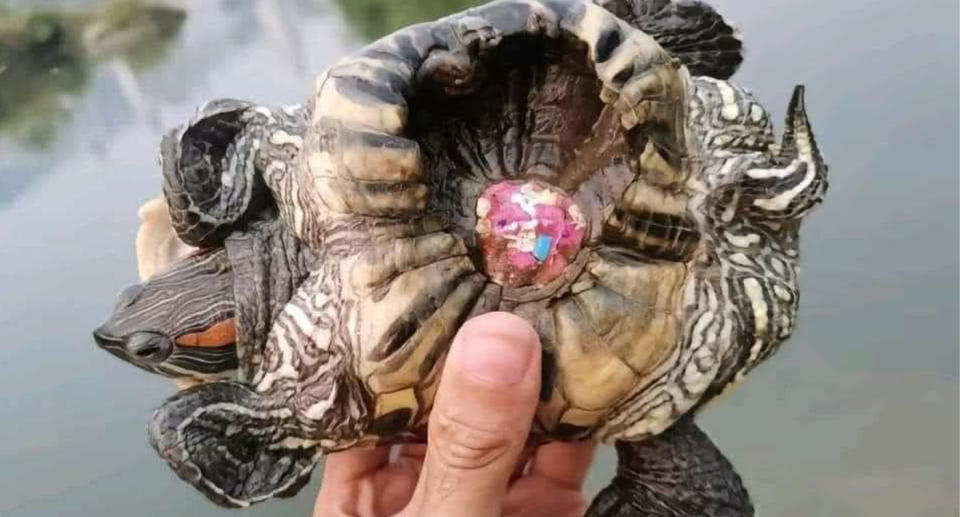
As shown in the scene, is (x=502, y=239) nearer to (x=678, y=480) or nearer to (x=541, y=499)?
(x=678, y=480)

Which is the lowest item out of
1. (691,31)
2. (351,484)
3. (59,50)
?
(351,484)

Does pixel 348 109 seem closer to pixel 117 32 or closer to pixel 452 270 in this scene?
pixel 452 270

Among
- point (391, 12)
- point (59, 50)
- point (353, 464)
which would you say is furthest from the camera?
point (59, 50)

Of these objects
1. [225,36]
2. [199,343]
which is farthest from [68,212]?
[199,343]

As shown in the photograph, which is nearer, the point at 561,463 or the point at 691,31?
the point at 691,31

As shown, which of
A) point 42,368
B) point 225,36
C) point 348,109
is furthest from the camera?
point 225,36

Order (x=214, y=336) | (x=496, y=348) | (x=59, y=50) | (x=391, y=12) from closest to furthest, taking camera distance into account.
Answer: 1. (x=496, y=348)
2. (x=214, y=336)
3. (x=391, y=12)
4. (x=59, y=50)

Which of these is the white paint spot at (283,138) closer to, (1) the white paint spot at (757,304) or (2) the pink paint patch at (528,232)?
(2) the pink paint patch at (528,232)

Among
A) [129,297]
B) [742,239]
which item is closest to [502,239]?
[742,239]
